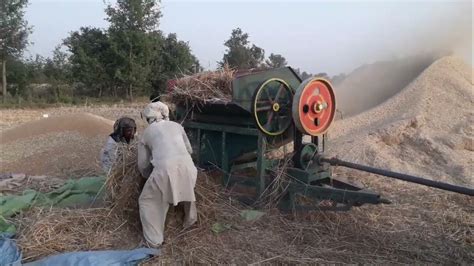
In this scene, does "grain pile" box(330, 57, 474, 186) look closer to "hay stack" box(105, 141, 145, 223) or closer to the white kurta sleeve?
"hay stack" box(105, 141, 145, 223)

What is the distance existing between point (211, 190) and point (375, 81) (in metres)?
8.76

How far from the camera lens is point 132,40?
2469cm

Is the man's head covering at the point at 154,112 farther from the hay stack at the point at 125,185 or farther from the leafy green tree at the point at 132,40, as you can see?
the leafy green tree at the point at 132,40

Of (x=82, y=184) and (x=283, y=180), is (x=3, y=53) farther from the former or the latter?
(x=283, y=180)

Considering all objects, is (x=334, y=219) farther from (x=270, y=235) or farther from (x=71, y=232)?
(x=71, y=232)

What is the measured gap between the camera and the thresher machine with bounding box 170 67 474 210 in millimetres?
4723

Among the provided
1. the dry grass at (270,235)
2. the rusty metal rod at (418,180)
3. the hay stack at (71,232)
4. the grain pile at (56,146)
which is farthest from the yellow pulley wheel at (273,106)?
the grain pile at (56,146)

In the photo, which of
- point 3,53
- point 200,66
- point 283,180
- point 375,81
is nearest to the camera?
point 283,180

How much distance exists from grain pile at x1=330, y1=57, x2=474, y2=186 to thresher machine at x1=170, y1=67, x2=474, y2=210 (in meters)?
2.52

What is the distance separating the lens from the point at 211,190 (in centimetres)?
499

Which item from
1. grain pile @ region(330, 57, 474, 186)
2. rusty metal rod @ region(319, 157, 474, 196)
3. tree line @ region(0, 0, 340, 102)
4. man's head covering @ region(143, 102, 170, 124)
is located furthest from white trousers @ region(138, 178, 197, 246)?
tree line @ region(0, 0, 340, 102)

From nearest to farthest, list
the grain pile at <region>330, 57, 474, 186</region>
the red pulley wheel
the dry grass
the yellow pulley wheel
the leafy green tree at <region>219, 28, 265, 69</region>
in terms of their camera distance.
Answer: the dry grass, the red pulley wheel, the yellow pulley wheel, the grain pile at <region>330, 57, 474, 186</region>, the leafy green tree at <region>219, 28, 265, 69</region>

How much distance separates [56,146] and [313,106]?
5.63m

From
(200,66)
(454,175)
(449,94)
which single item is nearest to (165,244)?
(200,66)
